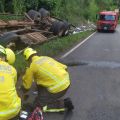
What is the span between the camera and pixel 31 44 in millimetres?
17828

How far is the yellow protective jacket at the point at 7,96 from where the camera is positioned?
19.0ft

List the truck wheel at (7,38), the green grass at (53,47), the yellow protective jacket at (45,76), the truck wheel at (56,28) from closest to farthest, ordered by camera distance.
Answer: the yellow protective jacket at (45,76)
the truck wheel at (7,38)
the green grass at (53,47)
the truck wheel at (56,28)

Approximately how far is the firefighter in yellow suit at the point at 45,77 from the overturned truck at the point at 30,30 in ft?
22.3

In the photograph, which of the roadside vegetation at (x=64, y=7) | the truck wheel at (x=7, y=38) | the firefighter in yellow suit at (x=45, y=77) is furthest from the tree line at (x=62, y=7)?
the firefighter in yellow suit at (x=45, y=77)

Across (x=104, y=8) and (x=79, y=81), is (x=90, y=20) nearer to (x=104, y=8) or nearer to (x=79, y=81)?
(x=104, y=8)

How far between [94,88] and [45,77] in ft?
13.6

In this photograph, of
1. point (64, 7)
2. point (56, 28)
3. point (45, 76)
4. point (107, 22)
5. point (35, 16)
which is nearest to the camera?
point (45, 76)

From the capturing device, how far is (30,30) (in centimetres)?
2088

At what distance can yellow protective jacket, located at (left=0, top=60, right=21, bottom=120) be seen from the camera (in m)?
5.80

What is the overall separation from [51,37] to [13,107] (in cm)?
1681

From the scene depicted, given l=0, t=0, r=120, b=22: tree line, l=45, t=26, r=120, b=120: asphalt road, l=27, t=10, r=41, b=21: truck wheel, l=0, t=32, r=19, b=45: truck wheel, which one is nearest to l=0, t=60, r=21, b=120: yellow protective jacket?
l=45, t=26, r=120, b=120: asphalt road

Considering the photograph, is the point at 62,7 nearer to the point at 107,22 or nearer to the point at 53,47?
the point at 107,22

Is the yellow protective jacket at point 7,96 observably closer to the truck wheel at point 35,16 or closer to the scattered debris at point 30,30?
the scattered debris at point 30,30

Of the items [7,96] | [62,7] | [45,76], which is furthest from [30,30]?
[62,7]
